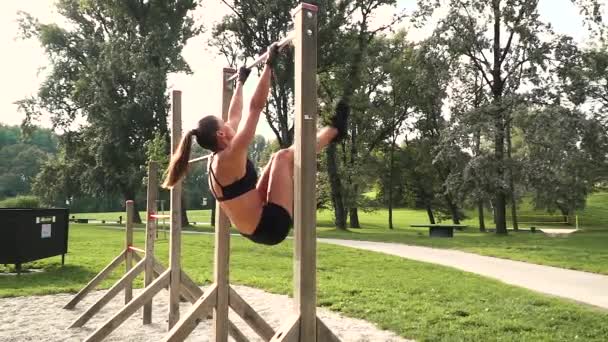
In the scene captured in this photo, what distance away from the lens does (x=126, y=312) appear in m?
5.49

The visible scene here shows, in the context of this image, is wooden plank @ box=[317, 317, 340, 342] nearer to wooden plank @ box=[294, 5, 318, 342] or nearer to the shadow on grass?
wooden plank @ box=[294, 5, 318, 342]

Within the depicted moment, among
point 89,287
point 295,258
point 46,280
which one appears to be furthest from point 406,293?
point 46,280

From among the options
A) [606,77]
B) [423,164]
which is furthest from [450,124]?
[423,164]

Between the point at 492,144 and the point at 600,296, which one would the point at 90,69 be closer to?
the point at 492,144

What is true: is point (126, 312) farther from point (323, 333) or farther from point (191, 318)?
point (323, 333)

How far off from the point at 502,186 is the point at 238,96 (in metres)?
19.8

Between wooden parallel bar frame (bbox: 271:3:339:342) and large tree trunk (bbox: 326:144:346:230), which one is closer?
wooden parallel bar frame (bbox: 271:3:339:342)

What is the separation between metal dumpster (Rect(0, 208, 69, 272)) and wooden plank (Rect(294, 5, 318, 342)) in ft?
30.1

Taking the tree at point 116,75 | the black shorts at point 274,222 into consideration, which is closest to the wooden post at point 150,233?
the black shorts at point 274,222

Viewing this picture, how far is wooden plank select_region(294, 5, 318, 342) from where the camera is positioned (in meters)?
2.80

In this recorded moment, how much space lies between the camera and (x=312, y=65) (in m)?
2.93

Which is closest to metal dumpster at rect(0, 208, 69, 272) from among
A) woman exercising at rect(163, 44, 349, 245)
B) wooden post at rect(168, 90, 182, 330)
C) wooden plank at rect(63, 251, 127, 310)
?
wooden plank at rect(63, 251, 127, 310)

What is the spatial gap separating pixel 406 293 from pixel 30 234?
760 cm

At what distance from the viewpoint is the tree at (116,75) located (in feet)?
93.2
